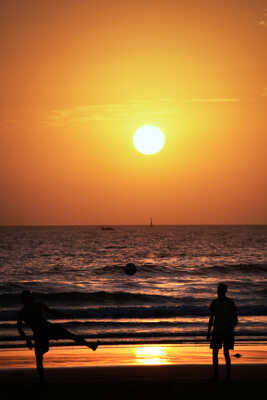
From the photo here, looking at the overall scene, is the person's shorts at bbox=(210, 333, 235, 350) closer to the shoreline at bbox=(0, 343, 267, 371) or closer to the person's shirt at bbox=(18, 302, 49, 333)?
the shoreline at bbox=(0, 343, 267, 371)

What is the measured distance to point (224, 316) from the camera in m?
11.6

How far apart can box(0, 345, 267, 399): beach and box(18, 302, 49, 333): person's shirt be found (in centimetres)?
137

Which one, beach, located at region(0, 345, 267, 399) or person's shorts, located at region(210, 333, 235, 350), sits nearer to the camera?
beach, located at region(0, 345, 267, 399)

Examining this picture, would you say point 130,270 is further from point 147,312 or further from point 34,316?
point 34,316

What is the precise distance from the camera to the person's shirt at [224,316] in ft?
38.0

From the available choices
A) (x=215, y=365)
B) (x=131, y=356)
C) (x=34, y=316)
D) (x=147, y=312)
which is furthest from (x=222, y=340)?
(x=147, y=312)

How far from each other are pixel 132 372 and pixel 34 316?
3382mm

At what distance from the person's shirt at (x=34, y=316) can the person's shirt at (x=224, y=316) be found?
3554mm

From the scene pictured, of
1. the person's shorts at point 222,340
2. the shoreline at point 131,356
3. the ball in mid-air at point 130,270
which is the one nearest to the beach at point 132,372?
the shoreline at point 131,356

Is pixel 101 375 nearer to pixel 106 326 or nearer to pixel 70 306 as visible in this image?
pixel 106 326

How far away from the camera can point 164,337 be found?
19734 millimetres

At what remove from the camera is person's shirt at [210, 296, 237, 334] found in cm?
1157

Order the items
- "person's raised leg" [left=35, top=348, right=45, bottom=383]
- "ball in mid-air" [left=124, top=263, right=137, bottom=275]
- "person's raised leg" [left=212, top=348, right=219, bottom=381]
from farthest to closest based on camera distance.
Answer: "ball in mid-air" [left=124, top=263, right=137, bottom=275]
"person's raised leg" [left=212, top=348, right=219, bottom=381]
"person's raised leg" [left=35, top=348, right=45, bottom=383]

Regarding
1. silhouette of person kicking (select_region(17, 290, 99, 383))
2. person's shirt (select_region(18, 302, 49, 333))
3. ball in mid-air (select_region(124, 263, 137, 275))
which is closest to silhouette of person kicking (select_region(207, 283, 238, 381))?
silhouette of person kicking (select_region(17, 290, 99, 383))
